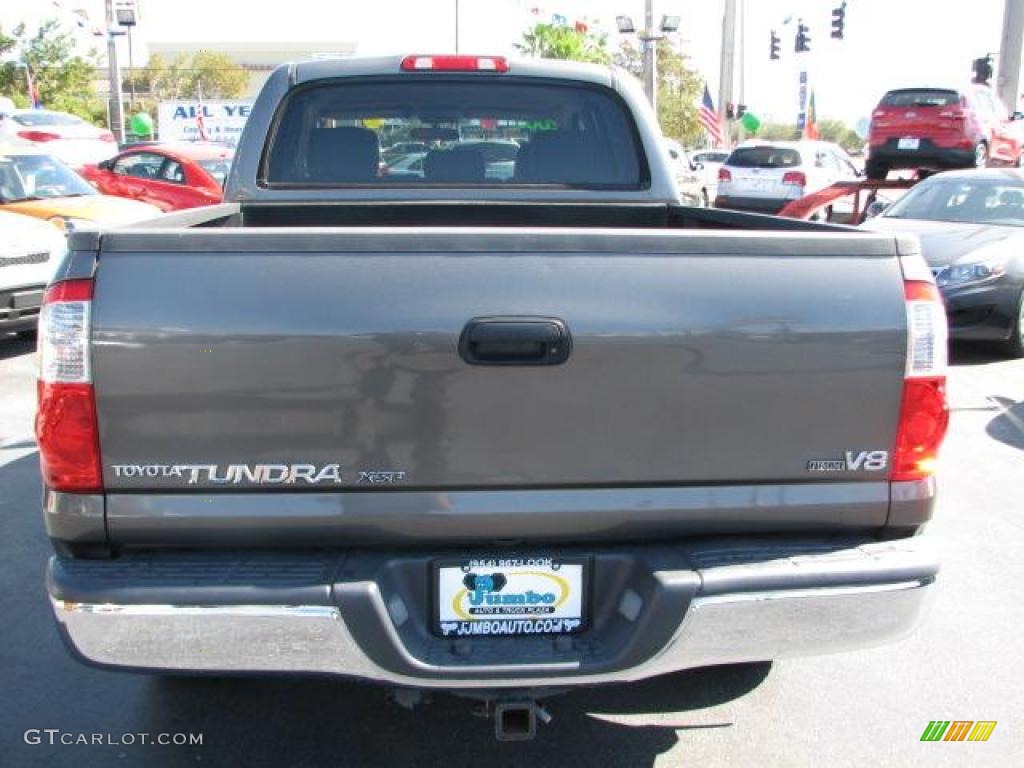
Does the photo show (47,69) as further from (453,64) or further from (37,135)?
(453,64)

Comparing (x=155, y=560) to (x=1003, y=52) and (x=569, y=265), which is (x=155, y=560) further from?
(x=1003, y=52)

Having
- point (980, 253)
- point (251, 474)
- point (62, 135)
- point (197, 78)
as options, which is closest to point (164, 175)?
point (980, 253)

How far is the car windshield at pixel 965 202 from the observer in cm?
957

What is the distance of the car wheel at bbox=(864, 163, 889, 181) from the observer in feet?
52.0

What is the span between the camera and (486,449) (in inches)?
94.1

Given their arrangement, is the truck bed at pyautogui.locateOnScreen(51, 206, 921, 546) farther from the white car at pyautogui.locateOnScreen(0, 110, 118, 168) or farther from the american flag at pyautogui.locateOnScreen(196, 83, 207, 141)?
the american flag at pyautogui.locateOnScreen(196, 83, 207, 141)

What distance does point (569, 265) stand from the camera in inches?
93.0

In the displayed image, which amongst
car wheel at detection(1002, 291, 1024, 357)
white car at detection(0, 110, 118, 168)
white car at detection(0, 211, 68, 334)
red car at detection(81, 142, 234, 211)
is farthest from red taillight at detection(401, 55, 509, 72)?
white car at detection(0, 110, 118, 168)

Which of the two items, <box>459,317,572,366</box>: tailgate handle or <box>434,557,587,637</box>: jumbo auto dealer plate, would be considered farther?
<box>434,557,587,637</box>: jumbo auto dealer plate

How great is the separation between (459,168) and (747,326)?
6.96 feet

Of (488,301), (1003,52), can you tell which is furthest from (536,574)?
(1003,52)

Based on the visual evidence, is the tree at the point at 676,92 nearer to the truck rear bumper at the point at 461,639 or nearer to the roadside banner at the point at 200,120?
the roadside banner at the point at 200,120

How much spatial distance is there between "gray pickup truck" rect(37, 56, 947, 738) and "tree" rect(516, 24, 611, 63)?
146 feet

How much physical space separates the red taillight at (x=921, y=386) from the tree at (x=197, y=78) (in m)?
68.6
